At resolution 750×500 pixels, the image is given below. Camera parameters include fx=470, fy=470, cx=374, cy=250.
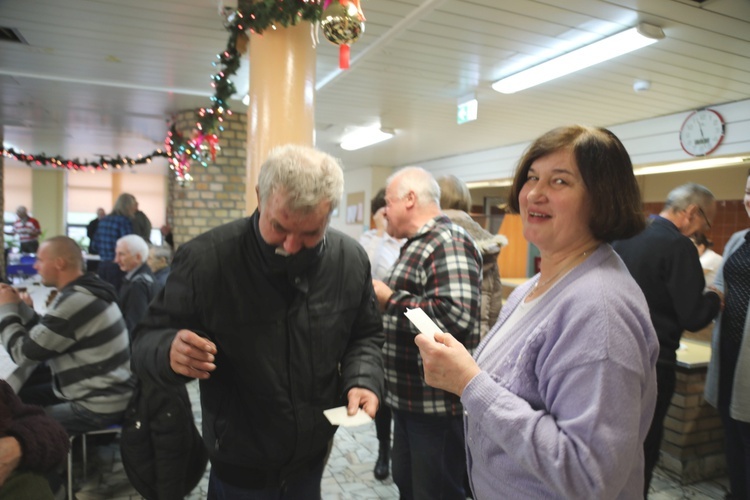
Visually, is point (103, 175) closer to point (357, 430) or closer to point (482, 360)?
point (357, 430)

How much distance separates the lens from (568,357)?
0.93 metres

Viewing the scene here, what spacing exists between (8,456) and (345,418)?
1100 mm

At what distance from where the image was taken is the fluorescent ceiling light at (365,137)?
6986mm

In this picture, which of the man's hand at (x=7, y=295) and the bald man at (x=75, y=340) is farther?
the man's hand at (x=7, y=295)

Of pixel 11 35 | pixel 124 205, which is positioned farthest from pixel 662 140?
pixel 124 205

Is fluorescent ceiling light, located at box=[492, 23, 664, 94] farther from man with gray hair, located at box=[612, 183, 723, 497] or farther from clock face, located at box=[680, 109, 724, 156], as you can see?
clock face, located at box=[680, 109, 724, 156]

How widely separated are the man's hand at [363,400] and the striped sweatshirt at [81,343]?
1.81 metres

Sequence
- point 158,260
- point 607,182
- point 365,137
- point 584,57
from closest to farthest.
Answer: point 607,182, point 584,57, point 158,260, point 365,137

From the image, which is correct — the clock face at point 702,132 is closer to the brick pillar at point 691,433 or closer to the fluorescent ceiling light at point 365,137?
the brick pillar at point 691,433

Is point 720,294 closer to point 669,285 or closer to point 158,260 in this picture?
point 669,285

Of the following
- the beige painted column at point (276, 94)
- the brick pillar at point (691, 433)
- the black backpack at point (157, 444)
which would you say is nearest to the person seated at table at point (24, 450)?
the black backpack at point (157, 444)

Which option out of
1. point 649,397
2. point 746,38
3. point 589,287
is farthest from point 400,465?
point 746,38

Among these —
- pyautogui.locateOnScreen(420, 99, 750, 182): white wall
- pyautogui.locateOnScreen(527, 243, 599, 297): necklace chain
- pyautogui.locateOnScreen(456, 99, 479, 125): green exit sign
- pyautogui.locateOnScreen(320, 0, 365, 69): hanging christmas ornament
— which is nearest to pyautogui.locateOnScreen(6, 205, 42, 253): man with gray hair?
pyautogui.locateOnScreen(420, 99, 750, 182): white wall

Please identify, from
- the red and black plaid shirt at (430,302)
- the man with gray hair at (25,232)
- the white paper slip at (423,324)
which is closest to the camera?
the white paper slip at (423,324)
